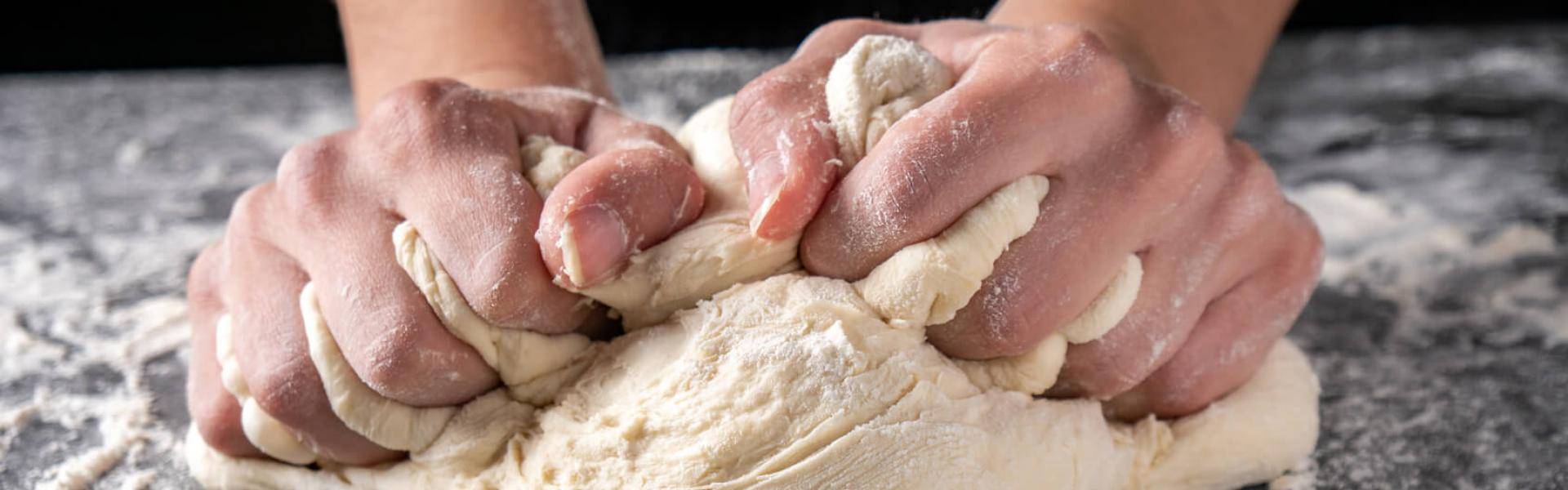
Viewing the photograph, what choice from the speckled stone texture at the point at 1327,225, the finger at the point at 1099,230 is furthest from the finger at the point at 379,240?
the finger at the point at 1099,230

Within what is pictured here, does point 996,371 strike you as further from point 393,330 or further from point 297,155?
point 297,155

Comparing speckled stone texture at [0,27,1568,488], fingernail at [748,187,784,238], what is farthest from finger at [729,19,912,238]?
speckled stone texture at [0,27,1568,488]

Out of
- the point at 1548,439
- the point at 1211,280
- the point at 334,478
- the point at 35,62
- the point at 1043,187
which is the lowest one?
the point at 35,62

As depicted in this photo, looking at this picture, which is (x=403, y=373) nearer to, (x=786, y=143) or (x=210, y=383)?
(x=210, y=383)

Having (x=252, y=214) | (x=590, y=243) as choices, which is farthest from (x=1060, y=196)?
(x=252, y=214)

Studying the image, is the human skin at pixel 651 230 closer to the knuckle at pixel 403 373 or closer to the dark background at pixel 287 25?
the knuckle at pixel 403 373

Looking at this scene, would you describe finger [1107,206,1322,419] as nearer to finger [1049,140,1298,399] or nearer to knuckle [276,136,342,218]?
finger [1049,140,1298,399]

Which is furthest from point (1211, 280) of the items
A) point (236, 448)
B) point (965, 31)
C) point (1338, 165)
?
point (1338, 165)
